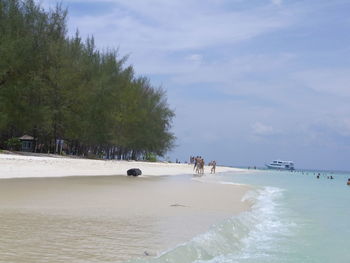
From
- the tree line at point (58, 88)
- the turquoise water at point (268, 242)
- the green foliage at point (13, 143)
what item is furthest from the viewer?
the green foliage at point (13, 143)

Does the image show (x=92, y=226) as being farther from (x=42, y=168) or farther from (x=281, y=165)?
(x=281, y=165)

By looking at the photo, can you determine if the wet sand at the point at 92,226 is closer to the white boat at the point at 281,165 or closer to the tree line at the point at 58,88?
the tree line at the point at 58,88

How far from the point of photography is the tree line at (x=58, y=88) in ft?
112

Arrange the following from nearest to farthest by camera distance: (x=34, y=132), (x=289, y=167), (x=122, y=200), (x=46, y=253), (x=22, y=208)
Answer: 1. (x=46, y=253)
2. (x=22, y=208)
3. (x=122, y=200)
4. (x=34, y=132)
5. (x=289, y=167)

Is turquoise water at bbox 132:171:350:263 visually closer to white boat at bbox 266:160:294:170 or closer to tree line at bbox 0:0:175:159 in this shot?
tree line at bbox 0:0:175:159

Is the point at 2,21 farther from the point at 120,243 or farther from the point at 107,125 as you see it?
the point at 120,243

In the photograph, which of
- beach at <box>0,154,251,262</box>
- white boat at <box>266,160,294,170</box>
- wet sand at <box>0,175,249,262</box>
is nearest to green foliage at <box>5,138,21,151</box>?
beach at <box>0,154,251,262</box>

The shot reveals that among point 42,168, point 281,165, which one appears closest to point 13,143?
point 42,168

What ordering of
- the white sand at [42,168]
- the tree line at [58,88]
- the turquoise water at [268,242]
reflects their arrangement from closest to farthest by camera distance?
1. the turquoise water at [268,242]
2. the white sand at [42,168]
3. the tree line at [58,88]

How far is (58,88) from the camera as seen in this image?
A: 3903 cm

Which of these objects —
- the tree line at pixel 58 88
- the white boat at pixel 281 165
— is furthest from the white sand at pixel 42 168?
the white boat at pixel 281 165

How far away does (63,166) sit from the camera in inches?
1112

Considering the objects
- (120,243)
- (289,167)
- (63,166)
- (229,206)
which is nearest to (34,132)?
(63,166)

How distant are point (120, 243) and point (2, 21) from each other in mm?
31130
